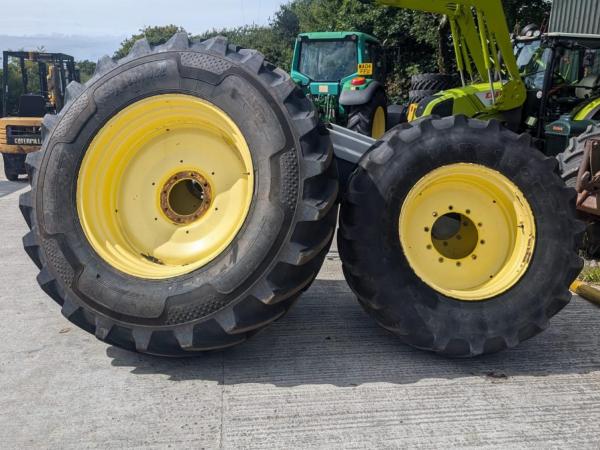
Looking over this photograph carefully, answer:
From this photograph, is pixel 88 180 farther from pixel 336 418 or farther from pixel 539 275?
pixel 539 275

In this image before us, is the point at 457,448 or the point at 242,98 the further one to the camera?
the point at 242,98

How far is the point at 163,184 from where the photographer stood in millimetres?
3367

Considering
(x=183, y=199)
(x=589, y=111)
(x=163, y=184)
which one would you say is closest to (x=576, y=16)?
(x=589, y=111)

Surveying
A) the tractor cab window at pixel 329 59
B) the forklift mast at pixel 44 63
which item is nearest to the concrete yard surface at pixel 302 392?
the tractor cab window at pixel 329 59

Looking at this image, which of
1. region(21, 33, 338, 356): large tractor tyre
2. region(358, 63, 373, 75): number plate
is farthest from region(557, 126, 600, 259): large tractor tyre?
region(358, 63, 373, 75): number plate

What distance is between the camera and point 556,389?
2906 mm

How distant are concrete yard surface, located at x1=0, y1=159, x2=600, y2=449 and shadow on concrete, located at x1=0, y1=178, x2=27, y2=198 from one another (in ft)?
21.8

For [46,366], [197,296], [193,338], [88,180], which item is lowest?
[46,366]

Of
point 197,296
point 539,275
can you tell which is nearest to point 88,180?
point 197,296

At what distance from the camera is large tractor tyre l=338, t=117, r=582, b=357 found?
310cm

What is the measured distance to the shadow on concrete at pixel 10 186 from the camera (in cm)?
954

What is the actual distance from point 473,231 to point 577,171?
234cm

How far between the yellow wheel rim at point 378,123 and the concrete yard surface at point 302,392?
23.3 feet

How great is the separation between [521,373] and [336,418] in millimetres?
1121
